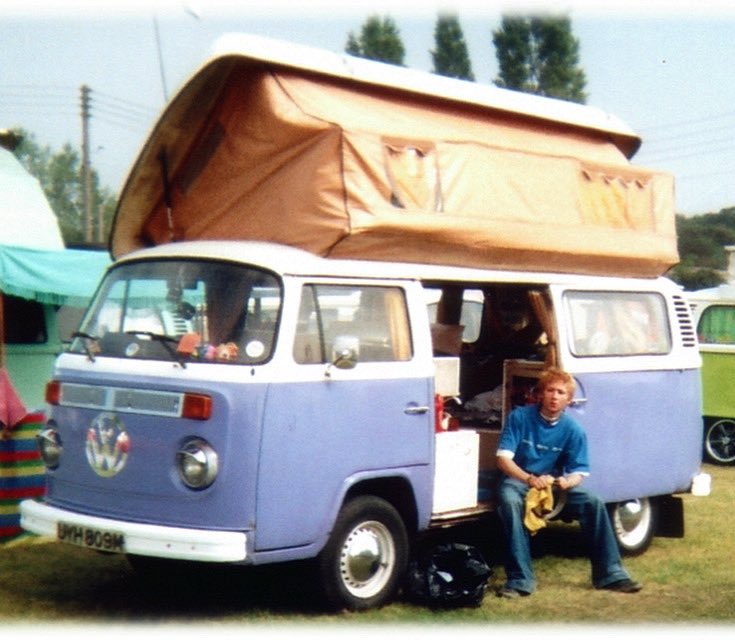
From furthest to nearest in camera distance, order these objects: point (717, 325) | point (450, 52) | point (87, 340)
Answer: point (450, 52)
point (717, 325)
point (87, 340)

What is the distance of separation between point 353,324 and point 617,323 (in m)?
2.64

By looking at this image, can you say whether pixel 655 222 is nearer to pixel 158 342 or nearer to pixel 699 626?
pixel 699 626

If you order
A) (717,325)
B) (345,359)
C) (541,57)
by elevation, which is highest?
(541,57)

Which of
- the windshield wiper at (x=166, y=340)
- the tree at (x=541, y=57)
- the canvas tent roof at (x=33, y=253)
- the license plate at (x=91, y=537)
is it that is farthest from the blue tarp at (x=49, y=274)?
the tree at (x=541, y=57)

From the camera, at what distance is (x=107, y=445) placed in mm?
6895

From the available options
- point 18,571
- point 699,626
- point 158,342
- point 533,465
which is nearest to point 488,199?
point 533,465

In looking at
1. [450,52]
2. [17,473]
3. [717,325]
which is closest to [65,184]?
[450,52]

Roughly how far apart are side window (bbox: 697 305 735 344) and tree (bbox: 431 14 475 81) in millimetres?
26996

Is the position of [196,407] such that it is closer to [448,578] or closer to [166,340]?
[166,340]

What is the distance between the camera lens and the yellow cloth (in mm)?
7945

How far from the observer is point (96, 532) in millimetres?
6734

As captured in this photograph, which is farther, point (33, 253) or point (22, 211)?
point (22, 211)

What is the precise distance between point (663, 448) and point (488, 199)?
2.50m

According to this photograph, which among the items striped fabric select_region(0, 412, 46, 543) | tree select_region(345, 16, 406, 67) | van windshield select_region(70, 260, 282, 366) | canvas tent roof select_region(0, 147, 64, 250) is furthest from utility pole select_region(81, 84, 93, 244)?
van windshield select_region(70, 260, 282, 366)
